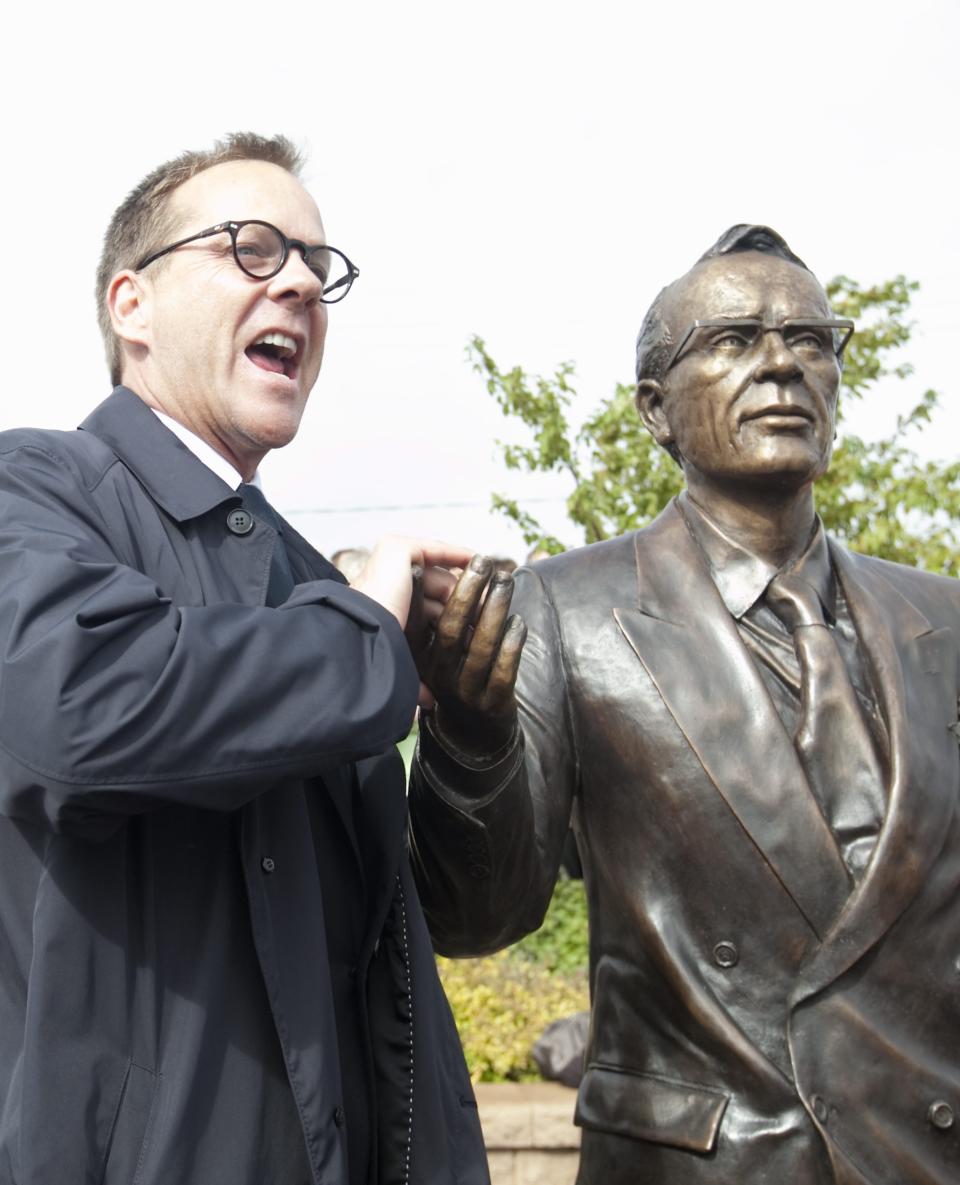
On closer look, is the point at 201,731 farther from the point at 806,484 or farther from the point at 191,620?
the point at 806,484

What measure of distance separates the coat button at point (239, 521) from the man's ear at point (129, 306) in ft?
1.03

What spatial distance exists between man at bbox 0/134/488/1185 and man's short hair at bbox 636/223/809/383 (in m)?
0.96

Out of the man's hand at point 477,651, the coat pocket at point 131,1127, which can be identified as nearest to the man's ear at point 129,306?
the man's hand at point 477,651

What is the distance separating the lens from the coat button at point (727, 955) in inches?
102

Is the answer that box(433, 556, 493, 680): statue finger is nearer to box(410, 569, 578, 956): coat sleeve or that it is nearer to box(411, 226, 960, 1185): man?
box(411, 226, 960, 1185): man

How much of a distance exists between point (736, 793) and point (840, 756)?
0.20m

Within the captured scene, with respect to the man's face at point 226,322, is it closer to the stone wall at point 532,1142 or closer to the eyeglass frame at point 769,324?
the eyeglass frame at point 769,324

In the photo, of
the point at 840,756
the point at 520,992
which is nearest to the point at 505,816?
the point at 840,756

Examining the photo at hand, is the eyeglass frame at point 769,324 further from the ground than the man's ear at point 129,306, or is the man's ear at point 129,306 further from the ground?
the eyeglass frame at point 769,324

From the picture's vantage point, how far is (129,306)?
7.16 feet

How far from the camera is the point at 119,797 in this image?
5.35 feet

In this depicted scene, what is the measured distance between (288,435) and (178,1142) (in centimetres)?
96

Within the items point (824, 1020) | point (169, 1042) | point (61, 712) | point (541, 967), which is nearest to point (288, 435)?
point (61, 712)

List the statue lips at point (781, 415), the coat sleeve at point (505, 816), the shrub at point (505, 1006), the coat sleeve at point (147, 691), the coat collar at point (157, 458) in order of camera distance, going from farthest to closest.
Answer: the shrub at point (505, 1006), the statue lips at point (781, 415), the coat sleeve at point (505, 816), the coat collar at point (157, 458), the coat sleeve at point (147, 691)
